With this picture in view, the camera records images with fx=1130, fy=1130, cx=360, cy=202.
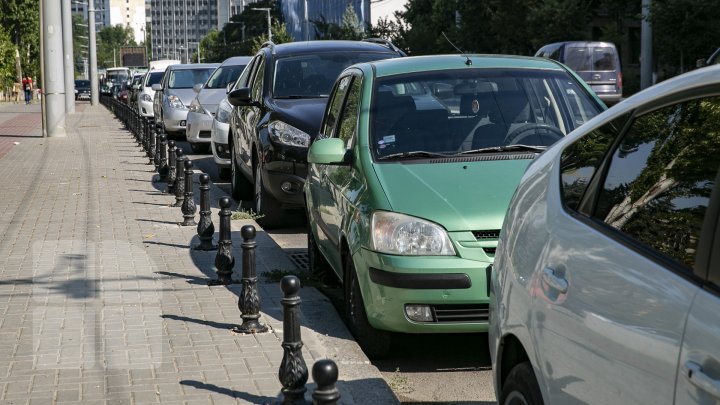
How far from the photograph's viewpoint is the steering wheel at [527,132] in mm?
7145

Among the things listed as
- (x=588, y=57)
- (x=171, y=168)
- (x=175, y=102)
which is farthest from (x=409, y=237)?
(x=588, y=57)

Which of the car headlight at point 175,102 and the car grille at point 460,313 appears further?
the car headlight at point 175,102

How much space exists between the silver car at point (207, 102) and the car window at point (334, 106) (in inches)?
459

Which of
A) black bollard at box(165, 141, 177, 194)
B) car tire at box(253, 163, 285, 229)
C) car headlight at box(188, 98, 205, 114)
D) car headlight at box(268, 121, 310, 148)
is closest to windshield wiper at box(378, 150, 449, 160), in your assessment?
car headlight at box(268, 121, 310, 148)

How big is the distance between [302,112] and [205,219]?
185 centimetres

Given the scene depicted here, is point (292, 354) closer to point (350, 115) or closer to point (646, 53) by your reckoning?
point (350, 115)

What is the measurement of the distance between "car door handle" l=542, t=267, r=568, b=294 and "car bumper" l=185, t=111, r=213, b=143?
1743 cm

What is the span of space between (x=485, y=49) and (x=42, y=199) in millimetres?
45291

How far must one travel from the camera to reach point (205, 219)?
31.6ft

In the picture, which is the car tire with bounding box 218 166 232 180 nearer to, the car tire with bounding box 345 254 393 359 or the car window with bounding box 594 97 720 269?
the car tire with bounding box 345 254 393 359

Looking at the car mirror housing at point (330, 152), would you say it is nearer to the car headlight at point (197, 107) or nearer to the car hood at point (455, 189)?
the car hood at point (455, 189)

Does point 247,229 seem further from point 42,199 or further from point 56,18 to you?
point 56,18

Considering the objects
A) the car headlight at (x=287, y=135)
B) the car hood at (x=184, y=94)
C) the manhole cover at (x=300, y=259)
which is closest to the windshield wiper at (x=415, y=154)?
the manhole cover at (x=300, y=259)

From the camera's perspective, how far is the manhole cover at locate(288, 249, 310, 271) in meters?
9.23
